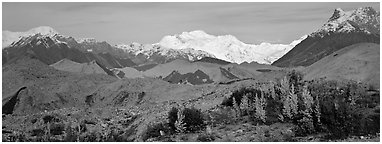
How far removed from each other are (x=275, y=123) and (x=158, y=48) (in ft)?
245

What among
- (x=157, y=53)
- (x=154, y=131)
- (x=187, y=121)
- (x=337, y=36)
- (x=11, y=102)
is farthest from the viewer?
(x=157, y=53)

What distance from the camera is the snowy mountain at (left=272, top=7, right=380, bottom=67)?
139ft

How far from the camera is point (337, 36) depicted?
4684cm

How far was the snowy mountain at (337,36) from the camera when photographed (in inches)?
1668

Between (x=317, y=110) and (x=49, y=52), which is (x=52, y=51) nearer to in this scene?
(x=49, y=52)

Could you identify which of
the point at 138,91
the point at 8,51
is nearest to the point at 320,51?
the point at 138,91

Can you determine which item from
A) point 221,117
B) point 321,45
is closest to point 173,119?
point 221,117

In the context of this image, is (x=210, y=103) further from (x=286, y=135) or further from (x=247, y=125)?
(x=286, y=135)

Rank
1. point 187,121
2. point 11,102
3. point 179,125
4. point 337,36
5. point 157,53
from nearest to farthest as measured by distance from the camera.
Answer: point 179,125 < point 187,121 < point 11,102 < point 337,36 < point 157,53

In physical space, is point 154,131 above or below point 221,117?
below

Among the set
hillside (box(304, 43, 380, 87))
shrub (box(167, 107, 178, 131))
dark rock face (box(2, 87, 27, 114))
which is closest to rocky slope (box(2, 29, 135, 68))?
dark rock face (box(2, 87, 27, 114))

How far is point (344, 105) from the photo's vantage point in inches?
403

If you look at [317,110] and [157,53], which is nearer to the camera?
[317,110]

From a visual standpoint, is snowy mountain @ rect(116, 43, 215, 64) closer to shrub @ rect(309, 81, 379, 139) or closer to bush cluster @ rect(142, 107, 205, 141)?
bush cluster @ rect(142, 107, 205, 141)
